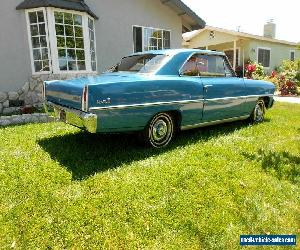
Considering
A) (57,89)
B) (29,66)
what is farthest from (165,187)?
(29,66)

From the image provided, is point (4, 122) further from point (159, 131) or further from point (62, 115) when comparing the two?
point (159, 131)

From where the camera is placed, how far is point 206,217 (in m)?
3.28

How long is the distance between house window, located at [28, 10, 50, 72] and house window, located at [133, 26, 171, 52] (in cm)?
380

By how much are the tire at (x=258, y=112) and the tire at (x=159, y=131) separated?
2.77 meters

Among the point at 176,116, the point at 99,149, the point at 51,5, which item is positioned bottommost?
the point at 99,149

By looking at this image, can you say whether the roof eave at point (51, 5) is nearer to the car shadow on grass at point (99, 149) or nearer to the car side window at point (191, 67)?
the car shadow on grass at point (99, 149)

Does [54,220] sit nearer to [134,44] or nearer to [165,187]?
[165,187]

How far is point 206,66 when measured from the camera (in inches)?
227

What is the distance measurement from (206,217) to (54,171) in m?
2.08

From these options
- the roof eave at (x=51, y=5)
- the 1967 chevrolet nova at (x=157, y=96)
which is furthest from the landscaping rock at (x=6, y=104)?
the 1967 chevrolet nova at (x=157, y=96)

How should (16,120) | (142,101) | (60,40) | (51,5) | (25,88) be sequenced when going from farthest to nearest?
1. (60,40)
2. (25,88)
3. (51,5)
4. (16,120)
5. (142,101)

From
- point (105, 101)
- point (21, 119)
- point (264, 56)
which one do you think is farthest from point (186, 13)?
point (264, 56)

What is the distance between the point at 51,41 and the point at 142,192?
7.20 meters

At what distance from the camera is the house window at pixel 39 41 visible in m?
9.30
